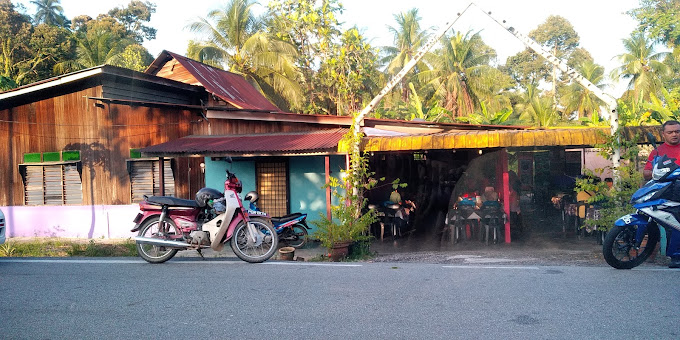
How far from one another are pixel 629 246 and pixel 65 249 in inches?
439

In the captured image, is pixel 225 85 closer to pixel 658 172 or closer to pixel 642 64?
pixel 658 172

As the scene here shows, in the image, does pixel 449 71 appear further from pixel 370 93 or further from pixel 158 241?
pixel 158 241

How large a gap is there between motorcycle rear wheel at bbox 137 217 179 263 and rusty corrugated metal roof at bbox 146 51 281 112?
23.3ft

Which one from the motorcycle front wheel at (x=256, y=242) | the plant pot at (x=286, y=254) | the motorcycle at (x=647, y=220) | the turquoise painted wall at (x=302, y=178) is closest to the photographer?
the motorcycle at (x=647, y=220)

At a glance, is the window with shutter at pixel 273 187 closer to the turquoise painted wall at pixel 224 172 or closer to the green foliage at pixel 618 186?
the turquoise painted wall at pixel 224 172

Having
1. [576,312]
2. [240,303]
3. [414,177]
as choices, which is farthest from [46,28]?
[576,312]

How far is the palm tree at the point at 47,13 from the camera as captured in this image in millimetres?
39750

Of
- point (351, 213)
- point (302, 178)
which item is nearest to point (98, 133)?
point (302, 178)

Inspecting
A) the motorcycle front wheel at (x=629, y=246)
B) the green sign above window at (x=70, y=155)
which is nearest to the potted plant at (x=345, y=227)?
the motorcycle front wheel at (x=629, y=246)

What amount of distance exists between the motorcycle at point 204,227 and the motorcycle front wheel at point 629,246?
4.29 m

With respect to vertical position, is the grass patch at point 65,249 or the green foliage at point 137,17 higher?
the green foliage at point 137,17

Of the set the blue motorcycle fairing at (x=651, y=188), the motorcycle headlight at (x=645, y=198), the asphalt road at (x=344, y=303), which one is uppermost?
the blue motorcycle fairing at (x=651, y=188)

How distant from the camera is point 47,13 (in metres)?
40.0

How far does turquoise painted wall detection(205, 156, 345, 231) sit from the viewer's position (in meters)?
13.9
